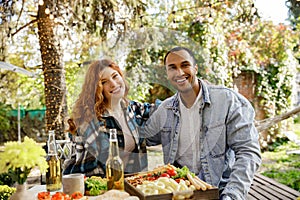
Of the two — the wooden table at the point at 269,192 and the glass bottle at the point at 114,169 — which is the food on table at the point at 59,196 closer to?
the glass bottle at the point at 114,169

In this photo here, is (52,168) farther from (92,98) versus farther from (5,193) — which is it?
(5,193)

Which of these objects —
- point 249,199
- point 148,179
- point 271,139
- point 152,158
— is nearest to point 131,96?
point 152,158

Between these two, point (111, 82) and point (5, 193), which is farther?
point (5, 193)

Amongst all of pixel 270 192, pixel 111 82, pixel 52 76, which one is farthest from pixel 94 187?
pixel 52 76

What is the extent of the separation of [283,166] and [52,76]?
3437 millimetres

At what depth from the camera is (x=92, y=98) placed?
1576mm

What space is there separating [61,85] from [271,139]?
13.0 ft

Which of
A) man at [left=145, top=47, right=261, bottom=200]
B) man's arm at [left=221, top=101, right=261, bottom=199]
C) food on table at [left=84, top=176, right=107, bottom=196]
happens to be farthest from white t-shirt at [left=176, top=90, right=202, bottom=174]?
food on table at [left=84, top=176, right=107, bottom=196]

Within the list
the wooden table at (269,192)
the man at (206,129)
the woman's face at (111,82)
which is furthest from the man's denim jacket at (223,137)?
the wooden table at (269,192)

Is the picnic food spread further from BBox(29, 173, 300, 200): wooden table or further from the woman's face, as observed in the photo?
BBox(29, 173, 300, 200): wooden table

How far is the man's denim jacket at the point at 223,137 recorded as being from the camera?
150 centimetres

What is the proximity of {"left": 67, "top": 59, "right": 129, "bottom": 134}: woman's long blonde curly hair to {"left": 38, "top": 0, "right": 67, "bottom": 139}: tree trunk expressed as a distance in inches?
99.7

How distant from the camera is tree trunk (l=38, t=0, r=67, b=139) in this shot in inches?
164

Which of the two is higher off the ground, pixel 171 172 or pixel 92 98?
pixel 92 98
